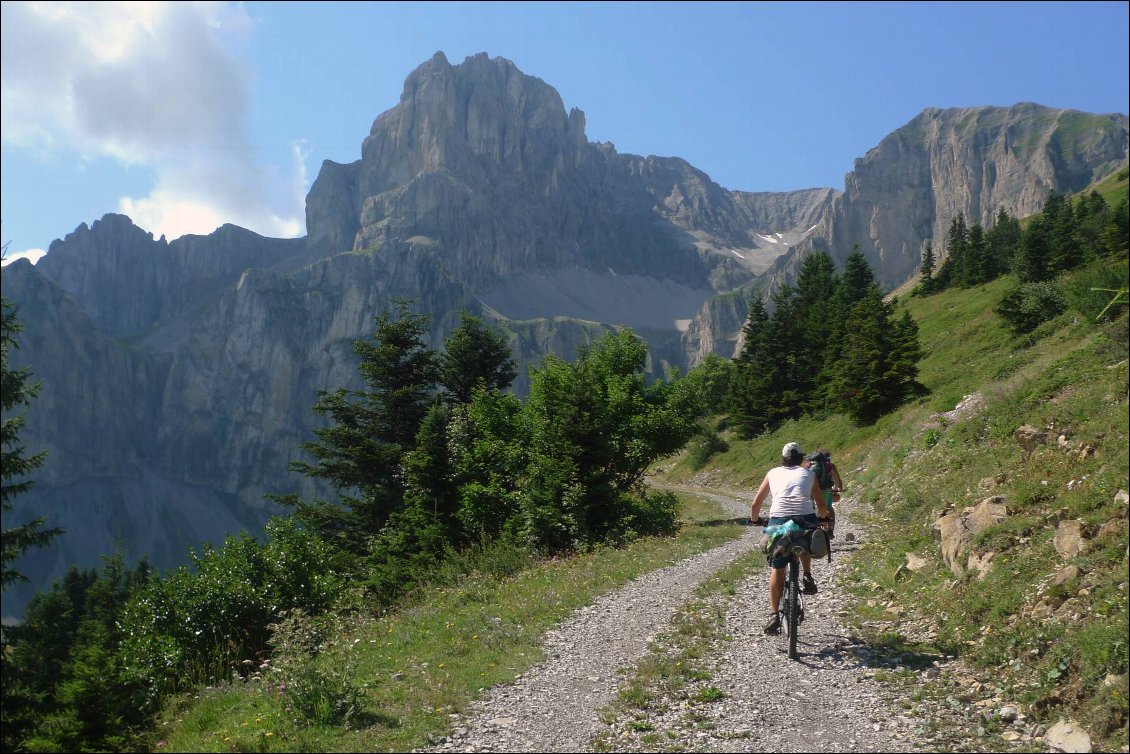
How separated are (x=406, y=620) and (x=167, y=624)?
16.8 ft

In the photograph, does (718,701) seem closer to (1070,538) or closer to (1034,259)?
(1070,538)

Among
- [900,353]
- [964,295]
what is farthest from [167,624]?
[964,295]

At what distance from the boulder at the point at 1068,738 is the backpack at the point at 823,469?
27.4ft

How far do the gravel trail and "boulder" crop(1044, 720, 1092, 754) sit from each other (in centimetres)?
121

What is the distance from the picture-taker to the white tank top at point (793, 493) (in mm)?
9734

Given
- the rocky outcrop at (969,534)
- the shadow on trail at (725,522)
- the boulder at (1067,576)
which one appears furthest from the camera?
the shadow on trail at (725,522)

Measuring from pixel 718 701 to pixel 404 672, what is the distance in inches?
173

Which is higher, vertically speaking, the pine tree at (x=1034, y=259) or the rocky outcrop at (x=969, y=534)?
the pine tree at (x=1034, y=259)

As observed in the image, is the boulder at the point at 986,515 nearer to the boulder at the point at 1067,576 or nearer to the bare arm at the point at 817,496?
the boulder at the point at 1067,576

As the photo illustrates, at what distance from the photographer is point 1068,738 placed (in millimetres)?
6426

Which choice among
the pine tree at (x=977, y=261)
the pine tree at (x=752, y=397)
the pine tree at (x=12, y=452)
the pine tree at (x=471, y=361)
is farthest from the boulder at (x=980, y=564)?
the pine tree at (x=977, y=261)

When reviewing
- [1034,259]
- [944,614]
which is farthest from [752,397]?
[944,614]

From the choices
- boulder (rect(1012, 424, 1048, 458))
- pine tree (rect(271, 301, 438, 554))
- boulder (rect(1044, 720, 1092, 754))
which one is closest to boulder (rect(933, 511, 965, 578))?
boulder (rect(1012, 424, 1048, 458))

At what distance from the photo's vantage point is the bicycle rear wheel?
933 cm
